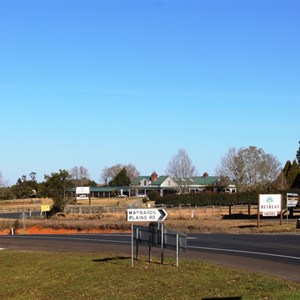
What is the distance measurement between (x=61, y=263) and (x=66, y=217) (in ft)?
145

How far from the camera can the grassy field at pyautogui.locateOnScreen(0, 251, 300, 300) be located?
38.5ft

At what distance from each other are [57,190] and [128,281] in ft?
175

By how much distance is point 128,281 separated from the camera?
45.4ft

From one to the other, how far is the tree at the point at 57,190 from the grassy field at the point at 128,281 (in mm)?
46469

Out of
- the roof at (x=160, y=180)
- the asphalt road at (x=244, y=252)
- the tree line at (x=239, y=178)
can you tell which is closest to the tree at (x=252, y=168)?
the tree line at (x=239, y=178)

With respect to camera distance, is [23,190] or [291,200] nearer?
[291,200]

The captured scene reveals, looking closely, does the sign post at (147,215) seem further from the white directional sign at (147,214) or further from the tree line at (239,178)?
the tree line at (239,178)

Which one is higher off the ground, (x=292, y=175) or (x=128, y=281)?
(x=292, y=175)

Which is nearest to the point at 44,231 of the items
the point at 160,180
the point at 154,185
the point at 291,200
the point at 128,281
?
the point at 291,200

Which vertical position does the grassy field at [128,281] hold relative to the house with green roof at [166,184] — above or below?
below

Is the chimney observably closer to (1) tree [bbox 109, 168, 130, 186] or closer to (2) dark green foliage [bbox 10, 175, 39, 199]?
(1) tree [bbox 109, 168, 130, 186]

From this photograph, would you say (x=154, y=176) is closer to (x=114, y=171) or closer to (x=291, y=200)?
(x=114, y=171)

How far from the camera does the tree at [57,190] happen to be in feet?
215

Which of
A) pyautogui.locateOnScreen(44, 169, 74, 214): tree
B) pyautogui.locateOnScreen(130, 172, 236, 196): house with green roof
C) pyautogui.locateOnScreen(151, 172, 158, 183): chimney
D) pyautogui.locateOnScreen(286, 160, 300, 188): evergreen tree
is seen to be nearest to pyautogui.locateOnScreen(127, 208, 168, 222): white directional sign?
pyautogui.locateOnScreen(44, 169, 74, 214): tree
